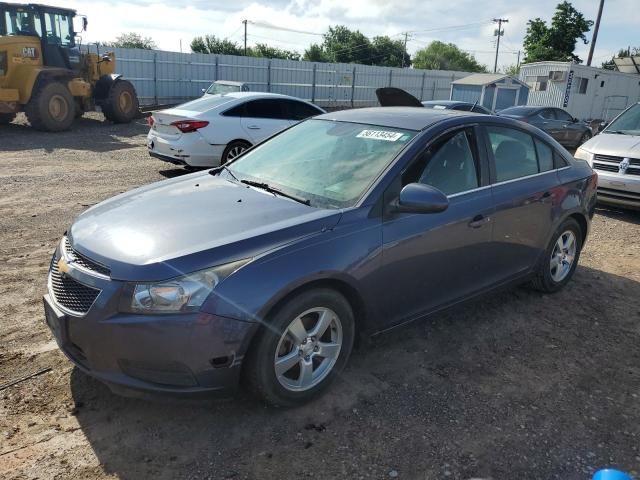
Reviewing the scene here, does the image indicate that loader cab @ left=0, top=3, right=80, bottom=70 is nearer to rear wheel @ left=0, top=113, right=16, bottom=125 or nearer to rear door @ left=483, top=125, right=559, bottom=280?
rear wheel @ left=0, top=113, right=16, bottom=125

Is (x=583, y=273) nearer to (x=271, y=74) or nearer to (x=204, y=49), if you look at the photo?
(x=271, y=74)

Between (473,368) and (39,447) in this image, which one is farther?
(473,368)

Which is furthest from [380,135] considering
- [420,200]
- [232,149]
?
[232,149]

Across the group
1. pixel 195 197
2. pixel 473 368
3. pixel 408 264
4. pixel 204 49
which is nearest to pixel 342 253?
pixel 408 264

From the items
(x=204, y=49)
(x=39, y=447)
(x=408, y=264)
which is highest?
(x=204, y=49)

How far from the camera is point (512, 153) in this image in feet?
13.8

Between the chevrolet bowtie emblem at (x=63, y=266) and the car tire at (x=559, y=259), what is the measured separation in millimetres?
3624

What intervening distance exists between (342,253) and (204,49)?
239ft

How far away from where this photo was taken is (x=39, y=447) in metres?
2.63

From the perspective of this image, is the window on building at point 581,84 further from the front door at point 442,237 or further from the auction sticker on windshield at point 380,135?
the auction sticker on windshield at point 380,135

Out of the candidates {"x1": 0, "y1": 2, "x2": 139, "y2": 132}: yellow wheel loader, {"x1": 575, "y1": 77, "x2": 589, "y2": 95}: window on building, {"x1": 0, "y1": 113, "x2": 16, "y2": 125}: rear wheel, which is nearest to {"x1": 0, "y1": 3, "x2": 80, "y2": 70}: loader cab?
{"x1": 0, "y1": 2, "x2": 139, "y2": 132}: yellow wheel loader

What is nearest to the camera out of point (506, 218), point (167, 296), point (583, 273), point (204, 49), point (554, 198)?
point (167, 296)

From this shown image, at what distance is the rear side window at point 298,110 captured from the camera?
32.6 feet

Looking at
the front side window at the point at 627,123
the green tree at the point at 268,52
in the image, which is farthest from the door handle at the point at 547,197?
the green tree at the point at 268,52
